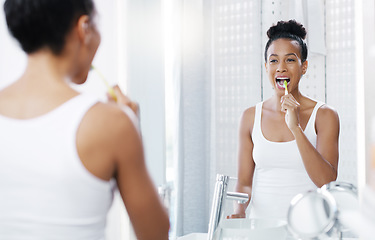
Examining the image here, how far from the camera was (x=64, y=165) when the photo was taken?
413 millimetres

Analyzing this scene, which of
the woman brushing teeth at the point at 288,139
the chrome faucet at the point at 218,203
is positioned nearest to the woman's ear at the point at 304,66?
the woman brushing teeth at the point at 288,139

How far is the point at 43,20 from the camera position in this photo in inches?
17.4

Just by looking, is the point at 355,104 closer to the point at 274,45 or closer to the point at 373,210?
the point at 274,45

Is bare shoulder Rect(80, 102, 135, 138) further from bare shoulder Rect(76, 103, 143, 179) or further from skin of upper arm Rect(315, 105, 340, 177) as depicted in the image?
skin of upper arm Rect(315, 105, 340, 177)

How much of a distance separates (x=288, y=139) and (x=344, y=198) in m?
0.29

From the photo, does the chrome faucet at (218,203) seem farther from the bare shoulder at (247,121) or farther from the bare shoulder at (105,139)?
the bare shoulder at (105,139)

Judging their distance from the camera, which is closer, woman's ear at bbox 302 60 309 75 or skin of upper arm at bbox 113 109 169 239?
skin of upper arm at bbox 113 109 169 239

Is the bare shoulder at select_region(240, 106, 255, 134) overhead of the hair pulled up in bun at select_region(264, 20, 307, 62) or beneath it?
beneath

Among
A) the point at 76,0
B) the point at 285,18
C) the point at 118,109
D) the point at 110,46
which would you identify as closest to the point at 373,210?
the point at 118,109

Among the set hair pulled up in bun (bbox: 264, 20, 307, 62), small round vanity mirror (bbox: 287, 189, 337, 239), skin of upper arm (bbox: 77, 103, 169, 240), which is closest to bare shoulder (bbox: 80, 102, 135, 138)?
skin of upper arm (bbox: 77, 103, 169, 240)

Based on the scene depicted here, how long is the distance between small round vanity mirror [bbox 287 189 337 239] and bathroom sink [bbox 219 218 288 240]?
148 millimetres

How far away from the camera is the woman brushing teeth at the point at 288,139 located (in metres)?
0.85

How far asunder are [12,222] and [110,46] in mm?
902

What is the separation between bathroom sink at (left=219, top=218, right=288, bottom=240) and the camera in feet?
2.44
